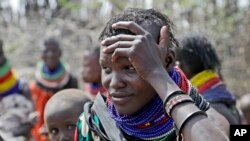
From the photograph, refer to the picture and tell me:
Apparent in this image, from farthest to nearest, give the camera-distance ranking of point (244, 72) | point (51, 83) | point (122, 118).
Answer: point (244, 72), point (51, 83), point (122, 118)

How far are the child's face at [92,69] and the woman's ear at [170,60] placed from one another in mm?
3932

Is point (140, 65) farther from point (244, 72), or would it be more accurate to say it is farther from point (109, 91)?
point (244, 72)

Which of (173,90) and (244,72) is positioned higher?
(173,90)

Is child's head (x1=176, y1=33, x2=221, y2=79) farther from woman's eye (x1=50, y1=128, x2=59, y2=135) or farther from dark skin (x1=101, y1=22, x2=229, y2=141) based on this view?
dark skin (x1=101, y1=22, x2=229, y2=141)

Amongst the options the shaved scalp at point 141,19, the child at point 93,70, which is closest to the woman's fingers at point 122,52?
the shaved scalp at point 141,19

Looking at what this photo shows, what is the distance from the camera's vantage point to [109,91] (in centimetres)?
266

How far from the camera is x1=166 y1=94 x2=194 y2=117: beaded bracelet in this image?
2.51m

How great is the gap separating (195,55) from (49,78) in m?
3.77

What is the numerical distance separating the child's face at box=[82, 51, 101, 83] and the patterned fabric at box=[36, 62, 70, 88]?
1157 mm

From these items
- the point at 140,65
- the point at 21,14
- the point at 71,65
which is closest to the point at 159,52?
the point at 140,65

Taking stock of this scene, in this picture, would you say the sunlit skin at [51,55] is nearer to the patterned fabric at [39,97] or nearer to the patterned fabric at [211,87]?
the patterned fabric at [39,97]

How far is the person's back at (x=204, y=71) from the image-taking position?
4531 millimetres

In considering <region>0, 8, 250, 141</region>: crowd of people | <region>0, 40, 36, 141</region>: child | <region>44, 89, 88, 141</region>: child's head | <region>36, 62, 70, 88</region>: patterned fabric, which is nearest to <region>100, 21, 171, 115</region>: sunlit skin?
<region>0, 8, 250, 141</region>: crowd of people

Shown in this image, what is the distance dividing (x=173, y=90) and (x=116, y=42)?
0.94 ft
